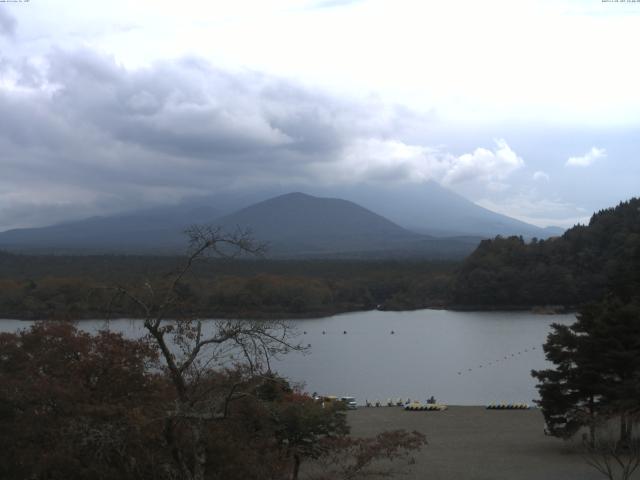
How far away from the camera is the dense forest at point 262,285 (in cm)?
4009

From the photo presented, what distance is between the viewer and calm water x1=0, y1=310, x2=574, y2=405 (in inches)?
808

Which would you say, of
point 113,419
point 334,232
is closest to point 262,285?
point 113,419

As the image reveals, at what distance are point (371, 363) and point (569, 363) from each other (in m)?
14.7

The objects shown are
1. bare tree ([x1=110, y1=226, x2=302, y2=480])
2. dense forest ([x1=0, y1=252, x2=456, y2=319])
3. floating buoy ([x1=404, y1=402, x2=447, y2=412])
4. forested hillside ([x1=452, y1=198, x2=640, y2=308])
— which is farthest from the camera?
forested hillside ([x1=452, y1=198, x2=640, y2=308])

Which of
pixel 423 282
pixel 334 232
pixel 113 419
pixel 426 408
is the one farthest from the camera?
pixel 334 232

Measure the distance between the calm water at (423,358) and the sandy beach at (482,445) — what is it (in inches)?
95.7

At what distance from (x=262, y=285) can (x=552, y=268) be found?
60.1ft

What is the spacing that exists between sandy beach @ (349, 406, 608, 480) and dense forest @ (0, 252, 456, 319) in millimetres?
17297

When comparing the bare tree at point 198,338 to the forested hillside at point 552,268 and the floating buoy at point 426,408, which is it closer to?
the floating buoy at point 426,408

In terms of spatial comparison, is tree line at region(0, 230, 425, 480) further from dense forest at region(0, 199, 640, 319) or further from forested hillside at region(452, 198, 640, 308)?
forested hillside at region(452, 198, 640, 308)

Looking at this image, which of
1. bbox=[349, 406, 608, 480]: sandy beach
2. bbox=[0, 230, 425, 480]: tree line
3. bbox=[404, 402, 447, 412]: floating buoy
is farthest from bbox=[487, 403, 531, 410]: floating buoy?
bbox=[0, 230, 425, 480]: tree line

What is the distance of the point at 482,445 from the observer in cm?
1255

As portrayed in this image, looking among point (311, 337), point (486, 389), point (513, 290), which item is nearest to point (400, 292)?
point (513, 290)

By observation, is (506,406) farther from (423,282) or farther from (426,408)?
(423,282)
